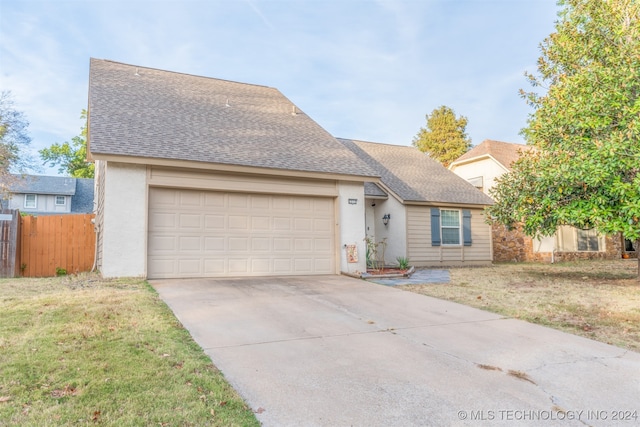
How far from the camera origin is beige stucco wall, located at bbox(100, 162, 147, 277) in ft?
25.3

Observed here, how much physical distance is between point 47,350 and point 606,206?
914 centimetres

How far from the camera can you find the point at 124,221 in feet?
25.7

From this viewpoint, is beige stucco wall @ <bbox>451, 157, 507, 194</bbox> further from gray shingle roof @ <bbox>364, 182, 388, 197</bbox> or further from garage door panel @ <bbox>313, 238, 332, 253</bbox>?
garage door panel @ <bbox>313, 238, 332, 253</bbox>

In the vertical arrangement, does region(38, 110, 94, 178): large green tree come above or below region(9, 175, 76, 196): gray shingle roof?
above

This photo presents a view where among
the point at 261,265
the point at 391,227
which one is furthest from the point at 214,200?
the point at 391,227

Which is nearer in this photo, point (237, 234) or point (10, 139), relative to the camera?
point (237, 234)

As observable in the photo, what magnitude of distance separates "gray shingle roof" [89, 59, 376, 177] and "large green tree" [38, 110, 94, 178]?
1013 inches

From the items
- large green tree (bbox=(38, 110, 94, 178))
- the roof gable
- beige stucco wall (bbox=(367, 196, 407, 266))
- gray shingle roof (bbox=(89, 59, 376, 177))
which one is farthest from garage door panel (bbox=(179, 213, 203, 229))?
large green tree (bbox=(38, 110, 94, 178))

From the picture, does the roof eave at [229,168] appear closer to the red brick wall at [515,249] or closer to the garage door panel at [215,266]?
the garage door panel at [215,266]

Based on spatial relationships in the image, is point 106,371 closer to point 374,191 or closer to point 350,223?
point 350,223

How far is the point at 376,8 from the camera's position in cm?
1262

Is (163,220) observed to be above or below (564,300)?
above

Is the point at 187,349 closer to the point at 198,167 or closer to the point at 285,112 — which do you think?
the point at 198,167

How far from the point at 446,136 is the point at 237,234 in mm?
23939
